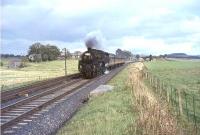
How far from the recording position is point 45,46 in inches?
6693

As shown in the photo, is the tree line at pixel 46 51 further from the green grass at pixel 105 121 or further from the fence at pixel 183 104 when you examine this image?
the green grass at pixel 105 121

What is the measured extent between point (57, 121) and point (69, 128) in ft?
8.20

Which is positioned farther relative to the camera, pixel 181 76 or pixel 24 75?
pixel 24 75

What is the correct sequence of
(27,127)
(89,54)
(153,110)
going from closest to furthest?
(153,110) < (27,127) < (89,54)

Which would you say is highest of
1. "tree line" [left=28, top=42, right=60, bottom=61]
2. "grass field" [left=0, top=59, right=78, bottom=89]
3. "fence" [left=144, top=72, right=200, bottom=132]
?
"tree line" [left=28, top=42, right=60, bottom=61]

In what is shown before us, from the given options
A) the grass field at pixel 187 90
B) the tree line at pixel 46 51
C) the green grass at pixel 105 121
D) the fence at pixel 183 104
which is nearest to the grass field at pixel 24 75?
the grass field at pixel 187 90

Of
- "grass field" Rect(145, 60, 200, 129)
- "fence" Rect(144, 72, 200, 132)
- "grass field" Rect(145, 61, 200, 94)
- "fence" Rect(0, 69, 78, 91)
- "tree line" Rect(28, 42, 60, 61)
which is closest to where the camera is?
"fence" Rect(144, 72, 200, 132)

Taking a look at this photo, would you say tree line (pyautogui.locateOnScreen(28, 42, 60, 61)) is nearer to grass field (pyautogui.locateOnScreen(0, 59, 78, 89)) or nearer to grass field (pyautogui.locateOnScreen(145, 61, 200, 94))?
grass field (pyautogui.locateOnScreen(0, 59, 78, 89))

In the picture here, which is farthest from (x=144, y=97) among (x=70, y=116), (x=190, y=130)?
(x=190, y=130)

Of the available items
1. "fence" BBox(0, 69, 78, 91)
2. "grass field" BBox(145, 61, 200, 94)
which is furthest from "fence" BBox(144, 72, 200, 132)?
"fence" BBox(0, 69, 78, 91)

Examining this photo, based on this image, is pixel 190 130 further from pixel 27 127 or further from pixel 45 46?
pixel 45 46

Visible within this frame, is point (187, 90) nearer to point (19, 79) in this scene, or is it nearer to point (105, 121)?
point (105, 121)

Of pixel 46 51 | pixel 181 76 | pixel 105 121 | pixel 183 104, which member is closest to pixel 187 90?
pixel 183 104

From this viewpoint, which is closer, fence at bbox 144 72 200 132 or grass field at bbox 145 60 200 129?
fence at bbox 144 72 200 132
